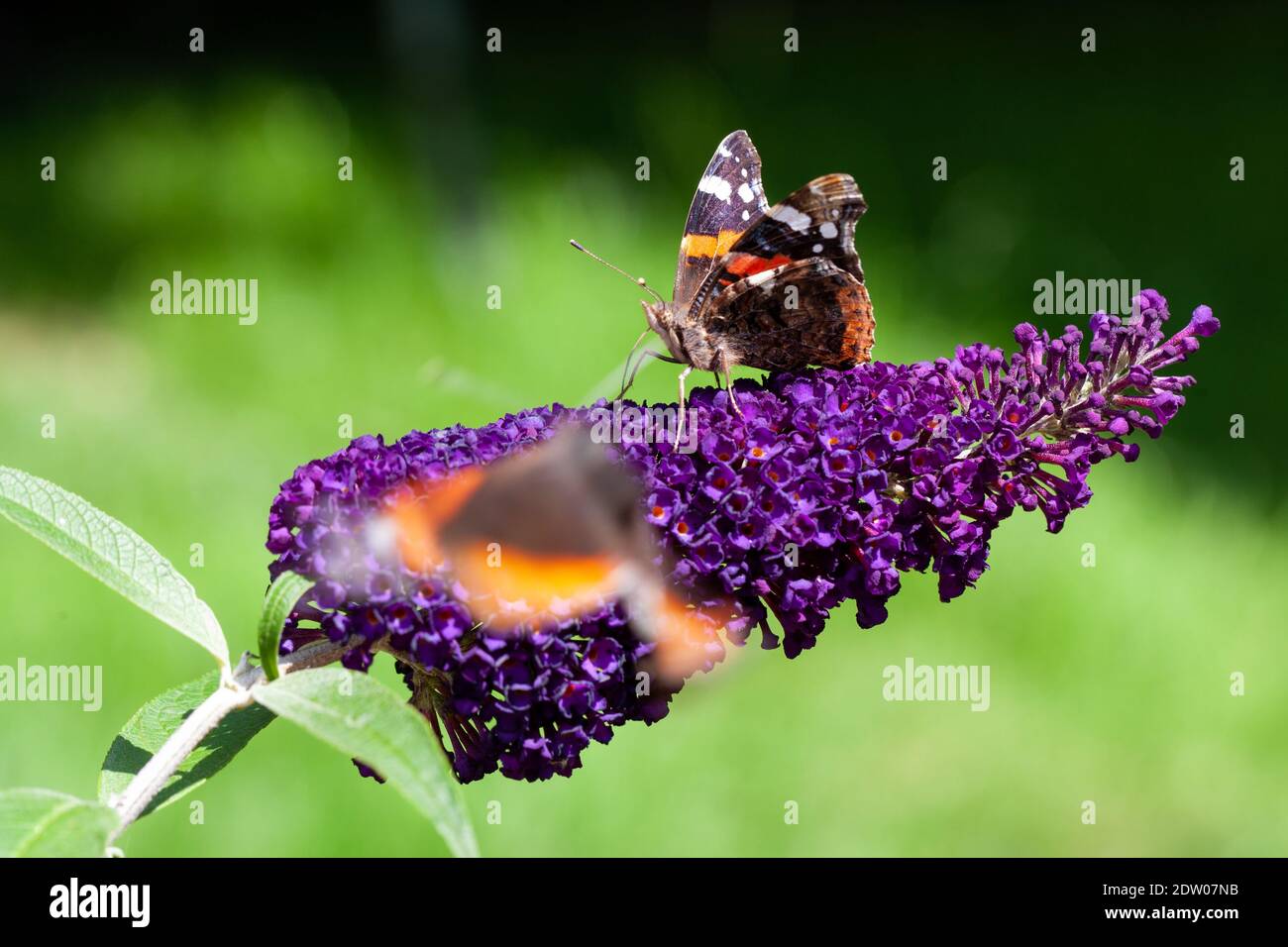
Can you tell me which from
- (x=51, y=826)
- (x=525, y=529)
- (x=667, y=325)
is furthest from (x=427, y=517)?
(x=667, y=325)

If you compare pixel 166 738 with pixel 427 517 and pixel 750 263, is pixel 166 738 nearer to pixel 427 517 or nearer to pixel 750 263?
pixel 427 517

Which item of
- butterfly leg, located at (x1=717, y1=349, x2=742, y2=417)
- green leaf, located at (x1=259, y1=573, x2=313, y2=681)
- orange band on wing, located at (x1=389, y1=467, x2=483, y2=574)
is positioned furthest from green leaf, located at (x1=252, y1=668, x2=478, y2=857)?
butterfly leg, located at (x1=717, y1=349, x2=742, y2=417)

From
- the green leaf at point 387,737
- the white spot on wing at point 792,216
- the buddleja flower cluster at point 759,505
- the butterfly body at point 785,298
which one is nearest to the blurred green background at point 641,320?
the butterfly body at point 785,298

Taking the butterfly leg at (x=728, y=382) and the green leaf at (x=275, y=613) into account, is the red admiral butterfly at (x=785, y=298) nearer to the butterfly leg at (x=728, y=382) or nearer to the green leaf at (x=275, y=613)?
the butterfly leg at (x=728, y=382)

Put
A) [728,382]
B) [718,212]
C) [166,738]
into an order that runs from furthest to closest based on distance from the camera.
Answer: [718,212] → [728,382] → [166,738]

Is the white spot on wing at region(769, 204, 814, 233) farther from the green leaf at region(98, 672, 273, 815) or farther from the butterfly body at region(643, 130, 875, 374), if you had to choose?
the green leaf at region(98, 672, 273, 815)

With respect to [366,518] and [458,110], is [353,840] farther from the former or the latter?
[458,110]

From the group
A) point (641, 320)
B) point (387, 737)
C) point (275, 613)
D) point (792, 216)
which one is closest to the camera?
point (387, 737)
